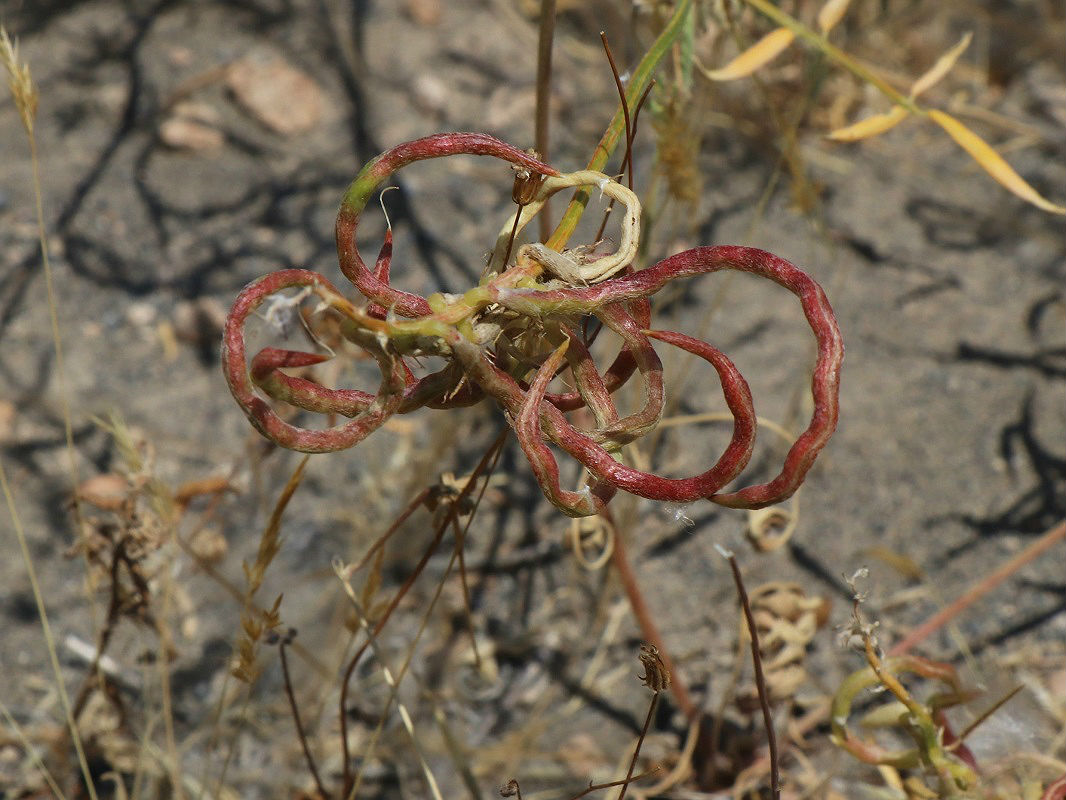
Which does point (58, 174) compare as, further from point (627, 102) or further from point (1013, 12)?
point (1013, 12)

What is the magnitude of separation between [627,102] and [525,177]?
5.2 inches

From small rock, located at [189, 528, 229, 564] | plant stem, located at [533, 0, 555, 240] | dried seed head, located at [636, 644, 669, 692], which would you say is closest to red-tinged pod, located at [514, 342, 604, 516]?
dried seed head, located at [636, 644, 669, 692]

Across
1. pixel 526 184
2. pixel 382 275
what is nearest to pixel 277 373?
pixel 382 275

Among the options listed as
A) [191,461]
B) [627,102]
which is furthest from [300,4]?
[627,102]

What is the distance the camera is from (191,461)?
1799 mm

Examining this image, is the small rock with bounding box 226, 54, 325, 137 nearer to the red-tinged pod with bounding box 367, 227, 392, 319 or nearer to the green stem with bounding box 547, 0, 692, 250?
the green stem with bounding box 547, 0, 692, 250

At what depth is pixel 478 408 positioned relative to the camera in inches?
69.2

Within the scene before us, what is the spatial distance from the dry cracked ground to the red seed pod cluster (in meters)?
0.43

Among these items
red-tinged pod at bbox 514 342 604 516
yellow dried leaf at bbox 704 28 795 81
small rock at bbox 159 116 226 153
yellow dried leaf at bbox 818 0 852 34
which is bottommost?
red-tinged pod at bbox 514 342 604 516

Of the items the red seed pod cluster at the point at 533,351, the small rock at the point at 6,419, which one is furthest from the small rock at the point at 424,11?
the red seed pod cluster at the point at 533,351

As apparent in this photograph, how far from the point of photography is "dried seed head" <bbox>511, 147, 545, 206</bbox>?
757 millimetres

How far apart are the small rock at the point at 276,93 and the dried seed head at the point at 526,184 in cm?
153

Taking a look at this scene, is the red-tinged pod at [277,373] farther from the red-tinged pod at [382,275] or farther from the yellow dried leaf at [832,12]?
the yellow dried leaf at [832,12]

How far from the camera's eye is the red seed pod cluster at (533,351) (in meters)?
0.65
